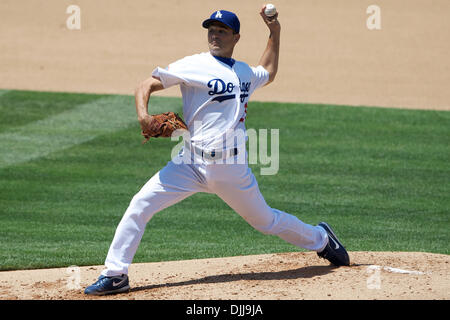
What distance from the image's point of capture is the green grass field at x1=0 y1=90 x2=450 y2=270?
7070 mm

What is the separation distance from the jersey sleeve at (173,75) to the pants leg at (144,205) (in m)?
0.55

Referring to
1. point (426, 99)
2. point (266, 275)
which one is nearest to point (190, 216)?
point (266, 275)

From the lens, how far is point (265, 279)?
5.36 m

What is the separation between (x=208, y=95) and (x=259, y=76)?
20.5 inches

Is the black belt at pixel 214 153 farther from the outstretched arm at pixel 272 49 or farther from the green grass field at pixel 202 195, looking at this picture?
the green grass field at pixel 202 195

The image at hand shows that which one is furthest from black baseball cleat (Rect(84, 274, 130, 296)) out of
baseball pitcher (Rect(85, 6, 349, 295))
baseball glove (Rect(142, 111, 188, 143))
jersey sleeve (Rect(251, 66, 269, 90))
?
jersey sleeve (Rect(251, 66, 269, 90))

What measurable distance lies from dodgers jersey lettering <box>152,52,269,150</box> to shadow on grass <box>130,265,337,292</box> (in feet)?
3.25

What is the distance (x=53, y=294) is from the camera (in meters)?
5.25

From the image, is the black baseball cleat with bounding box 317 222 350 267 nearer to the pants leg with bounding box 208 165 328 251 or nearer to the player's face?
the pants leg with bounding box 208 165 328 251

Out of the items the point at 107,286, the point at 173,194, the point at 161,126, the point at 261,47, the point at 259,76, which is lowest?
the point at 107,286

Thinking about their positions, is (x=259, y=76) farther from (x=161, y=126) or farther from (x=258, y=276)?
(x=258, y=276)
